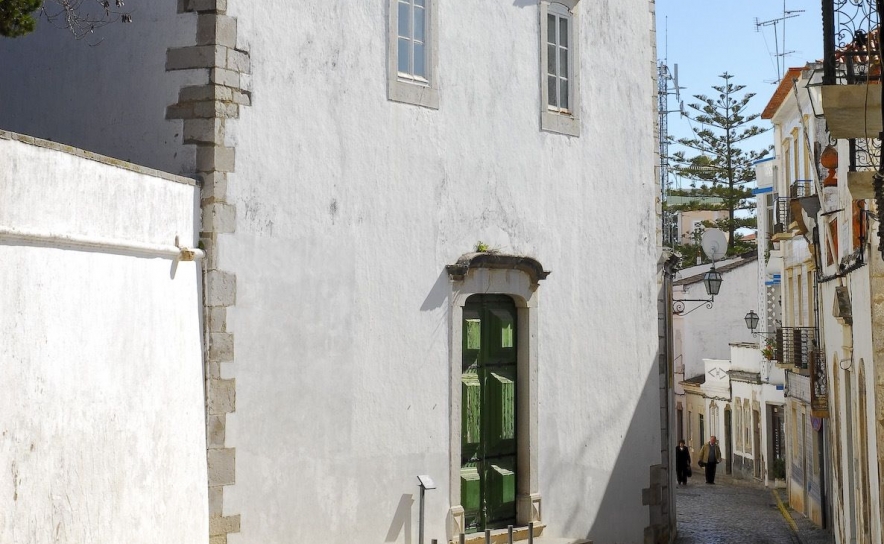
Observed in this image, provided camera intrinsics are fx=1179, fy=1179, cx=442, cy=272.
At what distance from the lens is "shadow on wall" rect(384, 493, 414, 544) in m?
10.9

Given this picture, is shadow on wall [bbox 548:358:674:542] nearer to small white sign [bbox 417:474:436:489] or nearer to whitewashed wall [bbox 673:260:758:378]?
small white sign [bbox 417:474:436:489]

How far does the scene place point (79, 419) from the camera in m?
7.39

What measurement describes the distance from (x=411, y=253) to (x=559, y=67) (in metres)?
3.13

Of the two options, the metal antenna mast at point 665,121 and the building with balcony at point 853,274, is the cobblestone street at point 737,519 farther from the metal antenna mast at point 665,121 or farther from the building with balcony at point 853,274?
the metal antenna mast at point 665,121

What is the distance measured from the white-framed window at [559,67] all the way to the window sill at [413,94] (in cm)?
163

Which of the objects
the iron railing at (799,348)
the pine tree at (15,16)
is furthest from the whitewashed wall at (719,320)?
the pine tree at (15,16)

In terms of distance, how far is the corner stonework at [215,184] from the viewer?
31.0ft

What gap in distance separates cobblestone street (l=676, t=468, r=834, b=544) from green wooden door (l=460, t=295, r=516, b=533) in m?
4.44

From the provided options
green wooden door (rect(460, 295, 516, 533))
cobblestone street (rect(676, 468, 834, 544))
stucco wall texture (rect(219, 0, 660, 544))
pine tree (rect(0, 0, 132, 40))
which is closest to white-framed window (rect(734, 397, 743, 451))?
cobblestone street (rect(676, 468, 834, 544))

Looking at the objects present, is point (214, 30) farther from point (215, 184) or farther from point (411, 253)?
point (411, 253)

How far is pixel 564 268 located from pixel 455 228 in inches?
69.2

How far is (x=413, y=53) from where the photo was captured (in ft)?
37.5

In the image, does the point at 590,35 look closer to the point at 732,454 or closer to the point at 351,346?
the point at 351,346

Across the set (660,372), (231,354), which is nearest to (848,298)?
(660,372)
